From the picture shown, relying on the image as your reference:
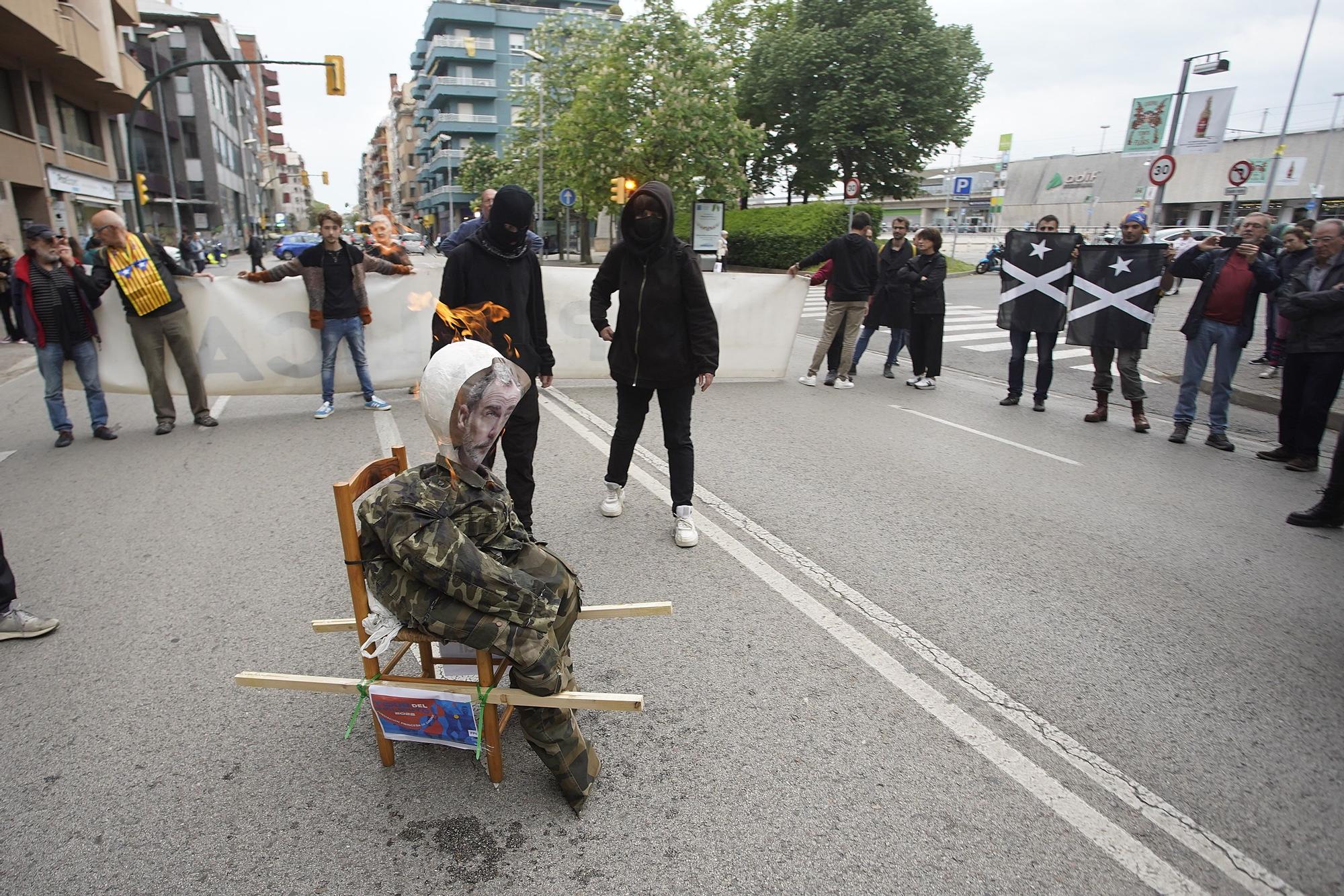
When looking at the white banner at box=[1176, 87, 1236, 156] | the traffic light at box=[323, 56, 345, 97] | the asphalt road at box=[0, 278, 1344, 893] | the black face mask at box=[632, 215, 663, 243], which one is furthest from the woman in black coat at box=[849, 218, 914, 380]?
the traffic light at box=[323, 56, 345, 97]

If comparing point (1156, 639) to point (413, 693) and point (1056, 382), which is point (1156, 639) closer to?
point (413, 693)

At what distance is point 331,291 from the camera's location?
23.8 ft

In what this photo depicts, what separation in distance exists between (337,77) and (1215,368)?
21.8 metres

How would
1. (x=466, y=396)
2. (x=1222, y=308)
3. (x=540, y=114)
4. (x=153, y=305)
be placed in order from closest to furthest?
(x=466, y=396) < (x=153, y=305) < (x=1222, y=308) < (x=540, y=114)

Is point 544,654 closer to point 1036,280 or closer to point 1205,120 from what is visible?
point 1036,280

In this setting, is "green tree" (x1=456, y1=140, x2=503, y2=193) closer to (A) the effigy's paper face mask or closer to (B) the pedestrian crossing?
(B) the pedestrian crossing

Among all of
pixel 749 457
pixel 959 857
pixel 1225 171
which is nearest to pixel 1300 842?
pixel 959 857

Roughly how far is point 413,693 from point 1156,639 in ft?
10.8

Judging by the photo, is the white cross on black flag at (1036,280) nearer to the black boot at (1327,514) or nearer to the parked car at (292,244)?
the black boot at (1327,514)

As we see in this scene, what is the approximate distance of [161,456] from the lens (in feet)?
20.4

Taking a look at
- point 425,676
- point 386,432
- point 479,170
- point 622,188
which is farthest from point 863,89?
point 479,170

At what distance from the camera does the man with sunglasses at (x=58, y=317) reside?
6.29m

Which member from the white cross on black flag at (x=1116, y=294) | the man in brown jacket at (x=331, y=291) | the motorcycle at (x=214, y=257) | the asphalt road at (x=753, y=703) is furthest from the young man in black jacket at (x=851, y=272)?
the motorcycle at (x=214, y=257)

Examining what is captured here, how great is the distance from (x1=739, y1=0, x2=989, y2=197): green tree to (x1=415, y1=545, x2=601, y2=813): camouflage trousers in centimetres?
3410
